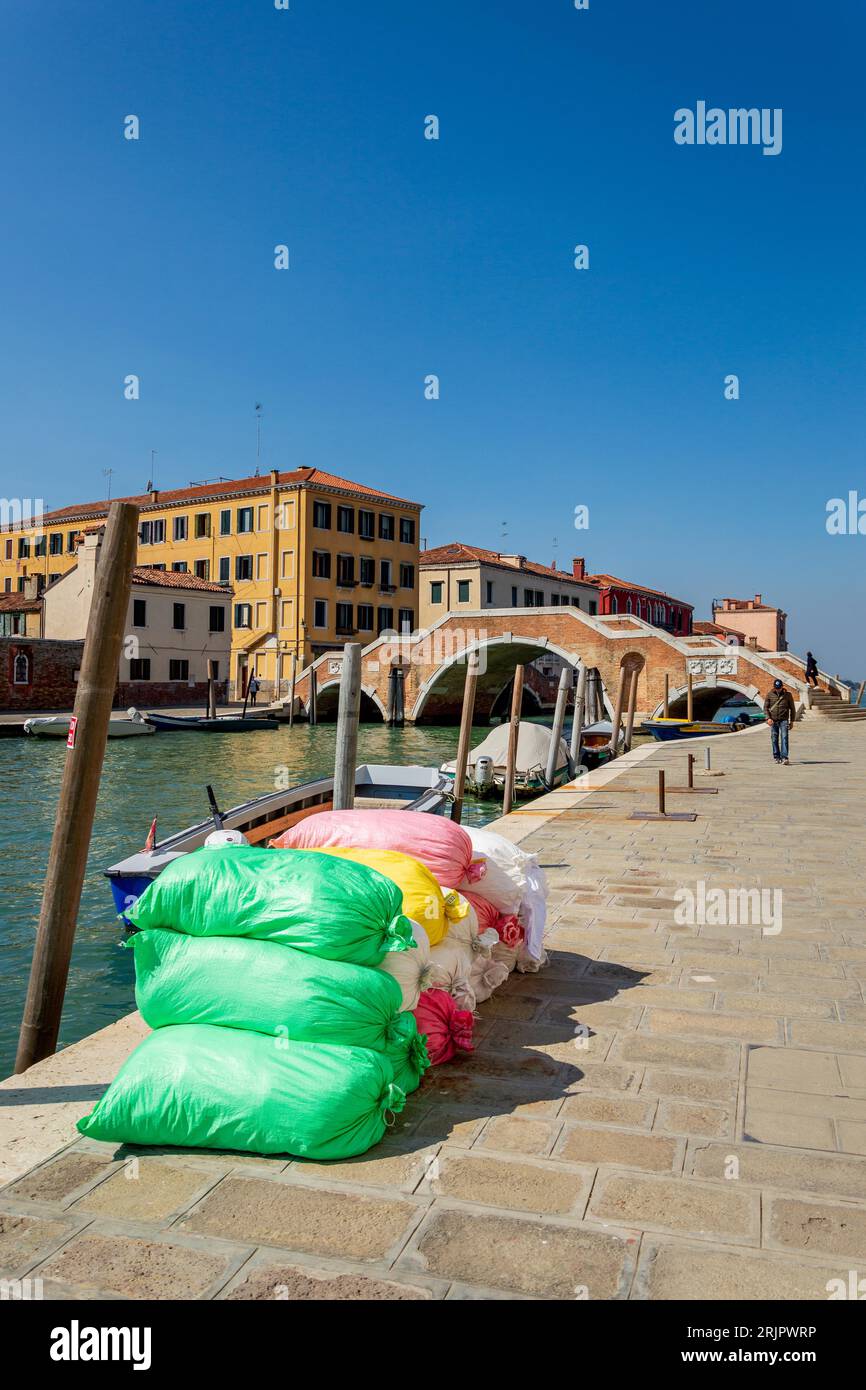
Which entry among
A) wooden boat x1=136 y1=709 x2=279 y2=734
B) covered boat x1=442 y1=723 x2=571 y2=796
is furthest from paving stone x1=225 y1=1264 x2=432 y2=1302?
wooden boat x1=136 y1=709 x2=279 y2=734

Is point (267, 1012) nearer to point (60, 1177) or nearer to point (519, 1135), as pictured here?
point (60, 1177)

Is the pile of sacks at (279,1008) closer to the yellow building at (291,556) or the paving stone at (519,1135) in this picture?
the paving stone at (519,1135)

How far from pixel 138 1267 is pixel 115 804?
50.8 feet

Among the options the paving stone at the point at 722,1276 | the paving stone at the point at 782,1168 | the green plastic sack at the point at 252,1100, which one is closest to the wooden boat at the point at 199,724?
the green plastic sack at the point at 252,1100

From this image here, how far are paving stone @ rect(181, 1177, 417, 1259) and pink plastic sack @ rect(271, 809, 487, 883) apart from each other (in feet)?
5.25

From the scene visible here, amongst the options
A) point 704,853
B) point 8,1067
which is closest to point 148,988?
point 8,1067

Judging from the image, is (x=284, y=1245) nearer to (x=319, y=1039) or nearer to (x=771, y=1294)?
(x=319, y=1039)

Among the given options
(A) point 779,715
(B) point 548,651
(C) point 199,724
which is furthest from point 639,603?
(A) point 779,715

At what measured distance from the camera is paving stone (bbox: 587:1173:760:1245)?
2668 mm

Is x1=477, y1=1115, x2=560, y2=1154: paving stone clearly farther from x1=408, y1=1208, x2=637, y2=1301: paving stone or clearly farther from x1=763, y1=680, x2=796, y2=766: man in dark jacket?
x1=763, y1=680, x2=796, y2=766: man in dark jacket

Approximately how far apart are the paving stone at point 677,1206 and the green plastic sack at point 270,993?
0.84 m

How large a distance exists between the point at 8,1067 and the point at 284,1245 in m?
3.95
